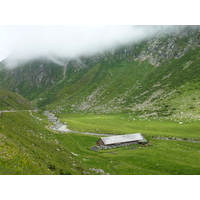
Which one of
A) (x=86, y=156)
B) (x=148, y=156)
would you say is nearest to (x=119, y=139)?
(x=148, y=156)

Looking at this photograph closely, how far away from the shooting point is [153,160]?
56594 mm

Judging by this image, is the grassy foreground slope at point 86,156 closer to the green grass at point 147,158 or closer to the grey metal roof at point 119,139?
the green grass at point 147,158

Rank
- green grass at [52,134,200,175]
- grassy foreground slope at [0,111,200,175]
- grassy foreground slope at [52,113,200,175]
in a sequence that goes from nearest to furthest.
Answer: grassy foreground slope at [0,111,200,175] < green grass at [52,134,200,175] < grassy foreground slope at [52,113,200,175]

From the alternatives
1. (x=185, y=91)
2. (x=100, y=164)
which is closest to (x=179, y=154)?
(x=100, y=164)

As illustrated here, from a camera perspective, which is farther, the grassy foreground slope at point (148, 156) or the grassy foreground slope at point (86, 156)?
the grassy foreground slope at point (148, 156)

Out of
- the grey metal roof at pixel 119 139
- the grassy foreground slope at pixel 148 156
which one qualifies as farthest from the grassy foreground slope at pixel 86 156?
the grey metal roof at pixel 119 139

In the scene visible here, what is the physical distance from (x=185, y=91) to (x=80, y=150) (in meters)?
151

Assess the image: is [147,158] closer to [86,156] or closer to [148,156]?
[148,156]

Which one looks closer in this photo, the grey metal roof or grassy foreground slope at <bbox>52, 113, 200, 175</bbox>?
grassy foreground slope at <bbox>52, 113, 200, 175</bbox>

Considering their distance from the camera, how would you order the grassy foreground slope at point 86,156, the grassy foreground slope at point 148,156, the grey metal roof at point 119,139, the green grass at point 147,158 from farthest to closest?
the grey metal roof at point 119,139
the grassy foreground slope at point 148,156
the green grass at point 147,158
the grassy foreground slope at point 86,156

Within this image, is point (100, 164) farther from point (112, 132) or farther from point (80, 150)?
point (112, 132)

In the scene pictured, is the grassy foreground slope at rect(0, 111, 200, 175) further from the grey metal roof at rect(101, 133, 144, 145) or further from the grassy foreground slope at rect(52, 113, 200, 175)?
the grey metal roof at rect(101, 133, 144, 145)

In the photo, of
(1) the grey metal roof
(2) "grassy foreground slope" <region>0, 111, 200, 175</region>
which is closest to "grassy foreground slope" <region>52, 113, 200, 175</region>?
(2) "grassy foreground slope" <region>0, 111, 200, 175</region>

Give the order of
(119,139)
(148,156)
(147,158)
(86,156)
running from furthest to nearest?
(119,139)
(86,156)
(148,156)
(147,158)
